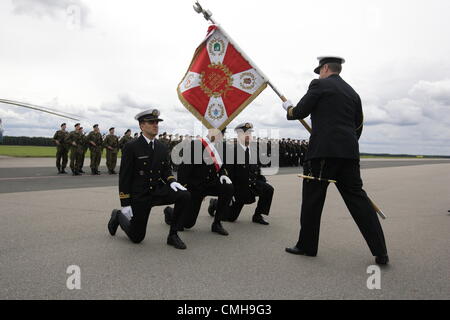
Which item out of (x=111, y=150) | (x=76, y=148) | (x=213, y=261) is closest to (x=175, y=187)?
(x=213, y=261)

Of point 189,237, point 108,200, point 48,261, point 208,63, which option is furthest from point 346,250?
point 108,200

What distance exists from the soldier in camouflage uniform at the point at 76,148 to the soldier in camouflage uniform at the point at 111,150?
1.29 metres

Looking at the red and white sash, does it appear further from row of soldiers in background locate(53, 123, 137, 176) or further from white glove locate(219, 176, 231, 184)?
row of soldiers in background locate(53, 123, 137, 176)

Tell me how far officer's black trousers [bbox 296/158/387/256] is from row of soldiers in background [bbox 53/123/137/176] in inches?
536

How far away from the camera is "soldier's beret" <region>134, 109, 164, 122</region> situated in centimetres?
471

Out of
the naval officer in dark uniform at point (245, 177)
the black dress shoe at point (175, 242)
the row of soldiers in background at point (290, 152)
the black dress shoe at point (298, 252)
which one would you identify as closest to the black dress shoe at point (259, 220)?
the naval officer in dark uniform at point (245, 177)

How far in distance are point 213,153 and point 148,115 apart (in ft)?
3.93

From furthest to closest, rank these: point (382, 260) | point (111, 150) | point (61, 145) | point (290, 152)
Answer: point (290, 152)
point (111, 150)
point (61, 145)
point (382, 260)

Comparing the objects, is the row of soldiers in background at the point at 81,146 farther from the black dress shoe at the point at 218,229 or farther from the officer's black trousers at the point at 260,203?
the black dress shoe at the point at 218,229

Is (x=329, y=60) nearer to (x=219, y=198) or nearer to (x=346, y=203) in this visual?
(x=346, y=203)

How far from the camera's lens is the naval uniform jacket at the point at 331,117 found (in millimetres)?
3906

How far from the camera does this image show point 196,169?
5500 mm

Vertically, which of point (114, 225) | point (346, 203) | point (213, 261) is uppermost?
point (346, 203)

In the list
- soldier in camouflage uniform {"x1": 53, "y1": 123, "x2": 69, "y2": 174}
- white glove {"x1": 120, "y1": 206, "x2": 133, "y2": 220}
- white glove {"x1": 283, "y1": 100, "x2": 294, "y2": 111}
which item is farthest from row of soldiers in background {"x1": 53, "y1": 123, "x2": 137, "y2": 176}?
white glove {"x1": 283, "y1": 100, "x2": 294, "y2": 111}
